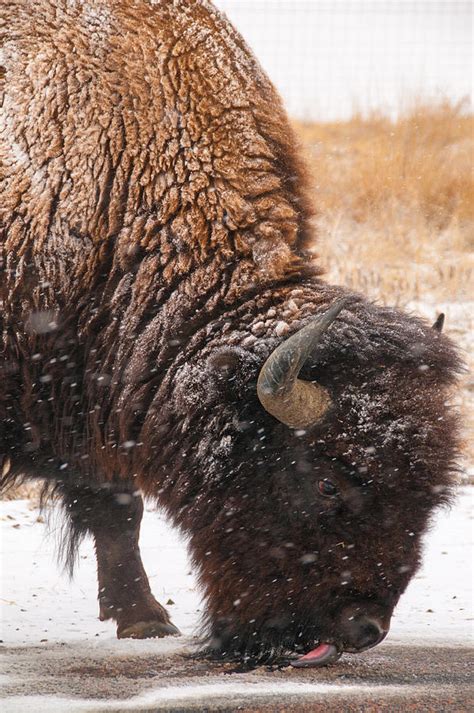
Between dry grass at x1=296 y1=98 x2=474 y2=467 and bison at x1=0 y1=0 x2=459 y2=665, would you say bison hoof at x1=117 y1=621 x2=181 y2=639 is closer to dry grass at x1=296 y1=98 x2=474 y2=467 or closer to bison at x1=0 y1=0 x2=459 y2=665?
bison at x1=0 y1=0 x2=459 y2=665

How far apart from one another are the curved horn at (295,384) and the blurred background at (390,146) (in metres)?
1.28

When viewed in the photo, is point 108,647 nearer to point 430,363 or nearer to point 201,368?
point 201,368

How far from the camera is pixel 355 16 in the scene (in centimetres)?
1989

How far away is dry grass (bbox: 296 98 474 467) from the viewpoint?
9.11m

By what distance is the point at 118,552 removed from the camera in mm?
4551

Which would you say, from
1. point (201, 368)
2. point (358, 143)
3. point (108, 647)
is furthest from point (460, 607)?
point (358, 143)

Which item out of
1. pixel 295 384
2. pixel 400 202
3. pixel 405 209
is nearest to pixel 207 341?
pixel 295 384

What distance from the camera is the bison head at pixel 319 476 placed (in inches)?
124

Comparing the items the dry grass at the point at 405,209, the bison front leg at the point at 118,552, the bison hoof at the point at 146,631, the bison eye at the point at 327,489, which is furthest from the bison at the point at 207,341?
the dry grass at the point at 405,209

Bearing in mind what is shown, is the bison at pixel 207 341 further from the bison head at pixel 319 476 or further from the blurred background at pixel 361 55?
the blurred background at pixel 361 55

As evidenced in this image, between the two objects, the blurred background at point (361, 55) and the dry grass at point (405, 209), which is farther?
the blurred background at point (361, 55)

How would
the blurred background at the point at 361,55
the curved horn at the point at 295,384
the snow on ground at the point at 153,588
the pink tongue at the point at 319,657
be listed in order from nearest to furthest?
1. the curved horn at the point at 295,384
2. the pink tongue at the point at 319,657
3. the snow on ground at the point at 153,588
4. the blurred background at the point at 361,55

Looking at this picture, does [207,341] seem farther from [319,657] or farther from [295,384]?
[319,657]

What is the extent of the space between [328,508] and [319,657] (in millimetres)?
466
